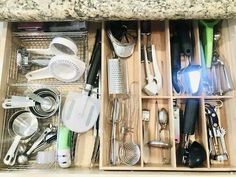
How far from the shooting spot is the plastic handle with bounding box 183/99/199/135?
912 millimetres

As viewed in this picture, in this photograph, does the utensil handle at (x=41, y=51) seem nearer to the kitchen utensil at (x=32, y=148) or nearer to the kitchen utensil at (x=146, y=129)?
the kitchen utensil at (x=32, y=148)

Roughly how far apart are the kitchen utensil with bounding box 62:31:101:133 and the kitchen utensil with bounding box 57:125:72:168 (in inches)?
0.9

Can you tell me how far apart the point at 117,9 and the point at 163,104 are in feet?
1.18

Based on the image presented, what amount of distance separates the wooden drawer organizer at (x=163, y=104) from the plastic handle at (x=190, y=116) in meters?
0.02

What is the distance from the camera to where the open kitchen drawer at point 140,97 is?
0.86 m

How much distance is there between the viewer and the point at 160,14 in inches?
30.7

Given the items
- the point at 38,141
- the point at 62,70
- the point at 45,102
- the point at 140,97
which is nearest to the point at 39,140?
the point at 38,141

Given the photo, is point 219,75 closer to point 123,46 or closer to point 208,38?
point 208,38

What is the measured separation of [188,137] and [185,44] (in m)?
0.29

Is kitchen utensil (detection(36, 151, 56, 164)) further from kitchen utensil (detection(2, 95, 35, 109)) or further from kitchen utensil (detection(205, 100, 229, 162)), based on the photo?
kitchen utensil (detection(205, 100, 229, 162))

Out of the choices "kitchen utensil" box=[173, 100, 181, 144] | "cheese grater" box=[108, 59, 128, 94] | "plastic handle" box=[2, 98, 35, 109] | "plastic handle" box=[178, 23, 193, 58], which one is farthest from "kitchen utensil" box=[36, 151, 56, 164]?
"plastic handle" box=[178, 23, 193, 58]

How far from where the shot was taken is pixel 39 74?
984mm

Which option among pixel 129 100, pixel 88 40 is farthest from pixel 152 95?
pixel 88 40

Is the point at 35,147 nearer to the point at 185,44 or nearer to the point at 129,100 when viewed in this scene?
the point at 129,100
